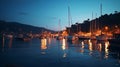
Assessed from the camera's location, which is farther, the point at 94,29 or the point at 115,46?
the point at 94,29

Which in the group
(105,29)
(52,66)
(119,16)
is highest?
(119,16)

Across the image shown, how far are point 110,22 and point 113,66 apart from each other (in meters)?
90.3

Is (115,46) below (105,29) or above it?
below

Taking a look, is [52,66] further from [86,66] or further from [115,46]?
[115,46]

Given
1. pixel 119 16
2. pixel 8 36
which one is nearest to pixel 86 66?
pixel 119 16

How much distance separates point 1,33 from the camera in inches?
7864

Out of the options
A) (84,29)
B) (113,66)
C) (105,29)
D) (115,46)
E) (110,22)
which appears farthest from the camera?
(84,29)

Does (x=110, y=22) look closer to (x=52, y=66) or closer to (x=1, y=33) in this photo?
(x=52, y=66)

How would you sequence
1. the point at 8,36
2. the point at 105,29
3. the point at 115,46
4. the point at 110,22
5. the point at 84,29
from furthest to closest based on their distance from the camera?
the point at 8,36 → the point at 84,29 → the point at 110,22 → the point at 105,29 → the point at 115,46

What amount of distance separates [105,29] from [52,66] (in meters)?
81.3

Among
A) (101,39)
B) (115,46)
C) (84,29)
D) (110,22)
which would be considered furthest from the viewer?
(84,29)

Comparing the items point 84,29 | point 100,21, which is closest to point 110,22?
point 100,21

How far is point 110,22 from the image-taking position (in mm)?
111938

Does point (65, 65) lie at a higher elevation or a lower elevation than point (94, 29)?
lower
